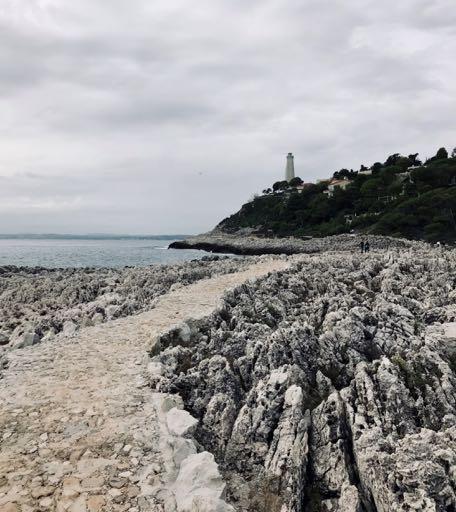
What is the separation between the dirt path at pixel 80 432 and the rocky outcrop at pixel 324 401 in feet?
3.50

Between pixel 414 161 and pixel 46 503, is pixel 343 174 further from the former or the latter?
pixel 46 503

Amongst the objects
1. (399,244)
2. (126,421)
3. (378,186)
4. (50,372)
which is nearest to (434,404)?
(126,421)

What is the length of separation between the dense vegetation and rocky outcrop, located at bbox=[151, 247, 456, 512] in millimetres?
56673

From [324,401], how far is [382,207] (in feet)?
273

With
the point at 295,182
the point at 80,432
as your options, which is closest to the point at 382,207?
the point at 295,182

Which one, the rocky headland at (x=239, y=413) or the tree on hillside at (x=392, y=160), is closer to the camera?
the rocky headland at (x=239, y=413)

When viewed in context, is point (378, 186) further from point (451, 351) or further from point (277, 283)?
point (451, 351)

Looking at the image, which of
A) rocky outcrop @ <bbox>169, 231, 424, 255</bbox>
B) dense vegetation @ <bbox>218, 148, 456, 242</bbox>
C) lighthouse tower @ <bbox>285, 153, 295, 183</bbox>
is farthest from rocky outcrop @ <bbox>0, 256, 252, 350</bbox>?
lighthouse tower @ <bbox>285, 153, 295, 183</bbox>

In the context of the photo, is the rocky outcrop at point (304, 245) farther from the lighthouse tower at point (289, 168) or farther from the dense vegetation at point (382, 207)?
the lighthouse tower at point (289, 168)

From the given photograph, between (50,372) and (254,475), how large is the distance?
6.36 metres

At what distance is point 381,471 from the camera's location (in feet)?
24.8

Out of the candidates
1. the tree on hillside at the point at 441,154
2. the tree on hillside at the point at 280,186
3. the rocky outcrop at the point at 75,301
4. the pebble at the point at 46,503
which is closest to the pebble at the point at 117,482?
the pebble at the point at 46,503

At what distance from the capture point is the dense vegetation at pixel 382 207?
7231cm

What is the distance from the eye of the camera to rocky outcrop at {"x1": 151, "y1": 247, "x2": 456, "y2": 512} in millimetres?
7672
